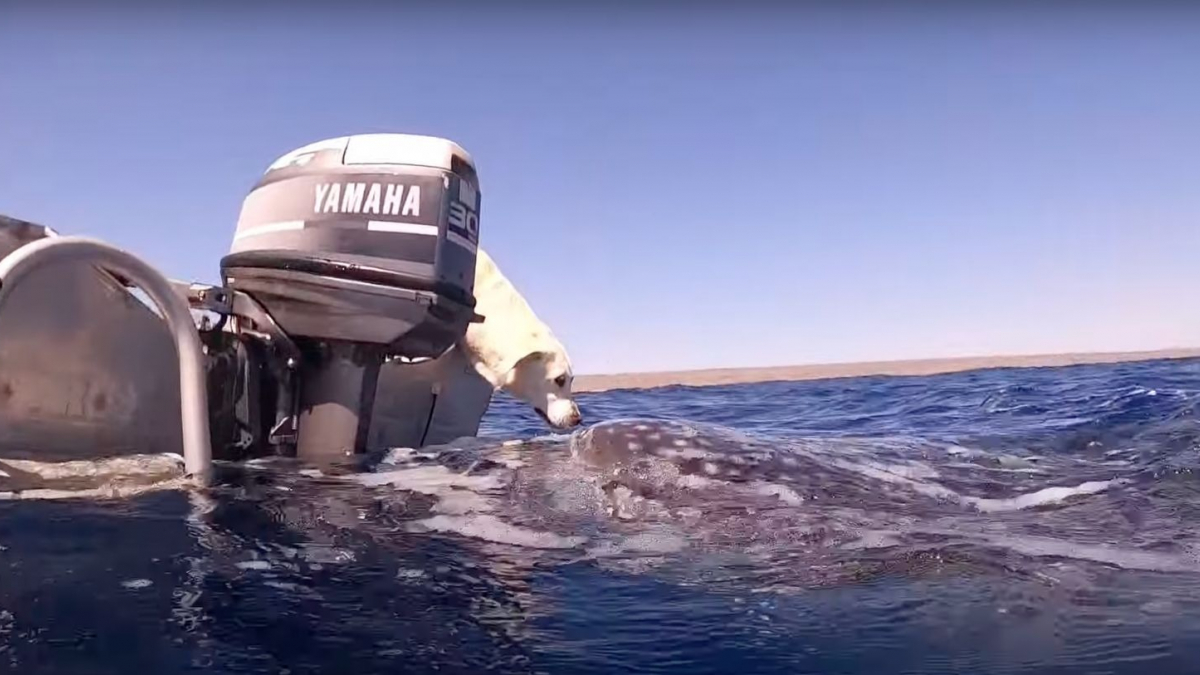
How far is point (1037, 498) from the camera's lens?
4035 mm

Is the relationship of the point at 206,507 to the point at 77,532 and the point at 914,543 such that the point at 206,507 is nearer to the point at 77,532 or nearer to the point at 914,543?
the point at 77,532

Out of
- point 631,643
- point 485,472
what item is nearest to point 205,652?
point 631,643

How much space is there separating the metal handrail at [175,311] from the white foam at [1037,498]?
3.23m

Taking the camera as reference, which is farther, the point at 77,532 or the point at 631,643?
the point at 77,532

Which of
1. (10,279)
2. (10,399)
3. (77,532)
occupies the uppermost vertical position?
(10,279)

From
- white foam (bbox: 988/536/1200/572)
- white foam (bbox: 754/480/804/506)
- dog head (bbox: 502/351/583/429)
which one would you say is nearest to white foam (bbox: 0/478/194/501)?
dog head (bbox: 502/351/583/429)

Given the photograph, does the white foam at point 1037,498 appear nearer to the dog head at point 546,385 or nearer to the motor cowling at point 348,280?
the dog head at point 546,385

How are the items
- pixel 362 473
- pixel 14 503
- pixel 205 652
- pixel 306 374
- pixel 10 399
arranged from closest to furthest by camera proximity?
pixel 205 652 → pixel 14 503 → pixel 10 399 → pixel 362 473 → pixel 306 374

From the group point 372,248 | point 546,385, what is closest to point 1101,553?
point 546,385

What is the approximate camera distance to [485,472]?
427 centimetres

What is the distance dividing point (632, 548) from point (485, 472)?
1.47 meters

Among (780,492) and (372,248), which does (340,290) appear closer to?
(372,248)

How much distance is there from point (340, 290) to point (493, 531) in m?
1.59

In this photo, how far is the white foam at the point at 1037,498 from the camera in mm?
3845
